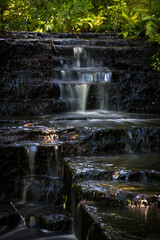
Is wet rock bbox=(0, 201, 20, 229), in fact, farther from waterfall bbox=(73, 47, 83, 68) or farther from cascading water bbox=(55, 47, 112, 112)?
waterfall bbox=(73, 47, 83, 68)

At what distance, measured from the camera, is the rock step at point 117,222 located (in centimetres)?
193

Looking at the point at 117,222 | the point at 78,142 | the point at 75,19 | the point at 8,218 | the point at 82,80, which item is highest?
the point at 75,19

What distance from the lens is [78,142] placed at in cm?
423

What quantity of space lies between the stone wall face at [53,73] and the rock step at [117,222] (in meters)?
4.01

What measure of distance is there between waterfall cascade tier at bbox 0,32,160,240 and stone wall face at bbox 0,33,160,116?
0.02 metres

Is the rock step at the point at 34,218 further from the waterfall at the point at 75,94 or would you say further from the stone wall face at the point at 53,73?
the waterfall at the point at 75,94

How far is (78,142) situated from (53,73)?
3.02 m

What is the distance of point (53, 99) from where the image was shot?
6.46 m

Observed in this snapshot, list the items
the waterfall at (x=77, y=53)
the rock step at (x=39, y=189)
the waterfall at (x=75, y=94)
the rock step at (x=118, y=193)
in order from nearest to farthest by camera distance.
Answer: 1. the rock step at (x=118, y=193)
2. the rock step at (x=39, y=189)
3. the waterfall at (x=75, y=94)
4. the waterfall at (x=77, y=53)

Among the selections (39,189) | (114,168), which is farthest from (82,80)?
(114,168)

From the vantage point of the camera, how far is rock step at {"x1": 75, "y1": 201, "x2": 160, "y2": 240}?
6.34 feet

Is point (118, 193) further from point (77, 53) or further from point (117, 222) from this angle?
point (77, 53)

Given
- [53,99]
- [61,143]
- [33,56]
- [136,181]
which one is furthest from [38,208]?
[33,56]

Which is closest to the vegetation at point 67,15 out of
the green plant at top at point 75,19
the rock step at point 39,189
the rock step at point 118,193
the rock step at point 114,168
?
the green plant at top at point 75,19
